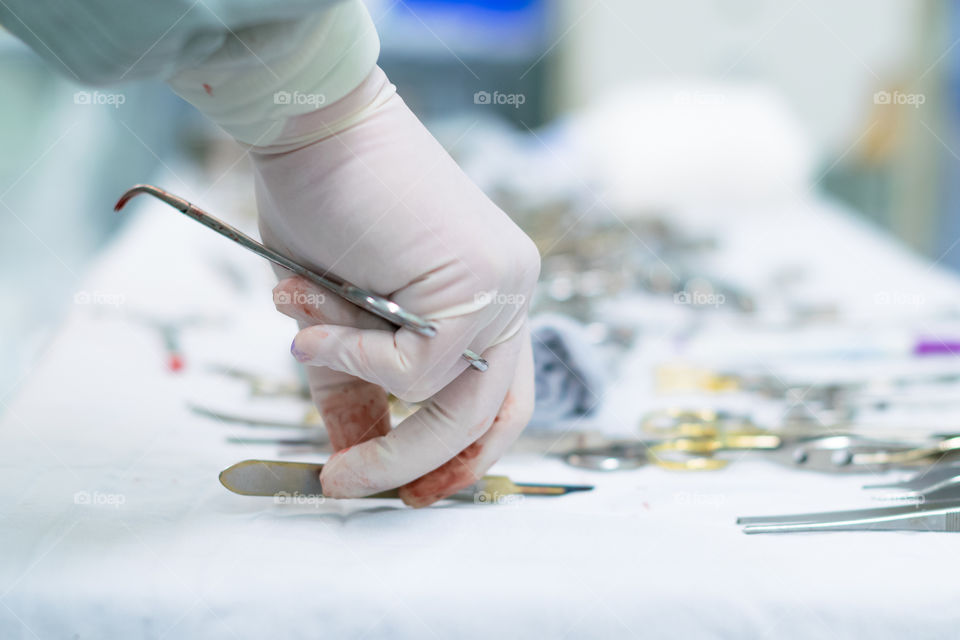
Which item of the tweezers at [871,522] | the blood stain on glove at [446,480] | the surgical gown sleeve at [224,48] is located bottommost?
the tweezers at [871,522]

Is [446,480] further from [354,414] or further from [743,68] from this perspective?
[743,68]

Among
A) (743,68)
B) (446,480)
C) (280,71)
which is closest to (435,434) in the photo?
(446,480)

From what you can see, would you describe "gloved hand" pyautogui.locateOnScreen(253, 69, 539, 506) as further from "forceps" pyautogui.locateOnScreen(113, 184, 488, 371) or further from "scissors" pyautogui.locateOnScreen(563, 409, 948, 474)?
"scissors" pyautogui.locateOnScreen(563, 409, 948, 474)

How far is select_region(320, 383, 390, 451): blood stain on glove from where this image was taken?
1.59ft

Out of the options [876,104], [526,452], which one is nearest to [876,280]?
[526,452]

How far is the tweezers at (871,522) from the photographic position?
0.44 m

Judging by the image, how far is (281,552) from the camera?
41 cm

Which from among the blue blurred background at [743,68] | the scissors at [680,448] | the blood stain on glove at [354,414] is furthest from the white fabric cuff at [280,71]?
the blue blurred background at [743,68]

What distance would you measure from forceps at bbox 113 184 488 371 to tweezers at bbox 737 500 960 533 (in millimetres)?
181

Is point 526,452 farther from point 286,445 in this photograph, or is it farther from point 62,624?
point 62,624

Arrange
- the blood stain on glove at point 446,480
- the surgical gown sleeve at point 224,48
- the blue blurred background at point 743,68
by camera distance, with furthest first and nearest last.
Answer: the blue blurred background at point 743,68
the blood stain on glove at point 446,480
the surgical gown sleeve at point 224,48

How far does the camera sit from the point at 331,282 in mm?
419

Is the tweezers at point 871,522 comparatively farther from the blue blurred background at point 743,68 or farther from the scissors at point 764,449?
the blue blurred background at point 743,68

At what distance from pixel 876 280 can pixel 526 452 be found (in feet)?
2.40
